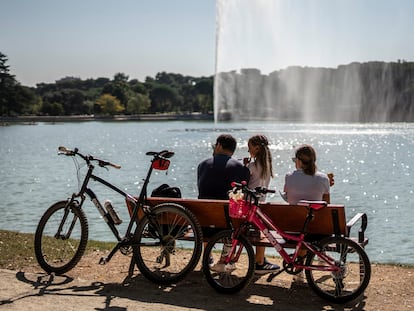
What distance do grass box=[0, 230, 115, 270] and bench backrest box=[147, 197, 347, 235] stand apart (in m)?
2.15

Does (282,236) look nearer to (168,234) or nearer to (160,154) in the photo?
(168,234)

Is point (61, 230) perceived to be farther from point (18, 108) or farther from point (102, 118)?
point (102, 118)

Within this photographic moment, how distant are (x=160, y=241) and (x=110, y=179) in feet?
75.2

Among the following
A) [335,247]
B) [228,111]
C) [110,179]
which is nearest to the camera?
[335,247]

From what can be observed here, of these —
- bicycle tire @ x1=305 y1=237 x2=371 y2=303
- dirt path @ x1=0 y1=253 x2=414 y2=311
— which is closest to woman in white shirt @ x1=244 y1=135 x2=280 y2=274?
dirt path @ x1=0 y1=253 x2=414 y2=311

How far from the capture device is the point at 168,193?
26.3ft

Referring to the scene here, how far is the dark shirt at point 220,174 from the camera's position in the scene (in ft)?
25.2

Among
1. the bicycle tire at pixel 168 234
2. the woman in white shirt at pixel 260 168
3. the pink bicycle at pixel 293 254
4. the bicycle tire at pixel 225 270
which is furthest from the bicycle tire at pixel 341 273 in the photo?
the bicycle tire at pixel 168 234

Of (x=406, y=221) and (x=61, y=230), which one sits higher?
(x=61, y=230)

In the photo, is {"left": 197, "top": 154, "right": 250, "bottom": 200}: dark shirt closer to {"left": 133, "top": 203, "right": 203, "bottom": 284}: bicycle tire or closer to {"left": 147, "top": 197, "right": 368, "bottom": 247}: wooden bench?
{"left": 147, "top": 197, "right": 368, "bottom": 247}: wooden bench

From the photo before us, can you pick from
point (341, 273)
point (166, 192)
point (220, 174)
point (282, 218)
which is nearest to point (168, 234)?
point (166, 192)

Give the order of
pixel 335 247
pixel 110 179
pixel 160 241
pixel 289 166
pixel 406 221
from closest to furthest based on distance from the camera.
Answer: pixel 335 247, pixel 160 241, pixel 406 221, pixel 110 179, pixel 289 166

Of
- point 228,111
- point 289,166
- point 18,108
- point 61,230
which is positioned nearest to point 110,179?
point 289,166

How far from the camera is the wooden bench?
6973 millimetres
